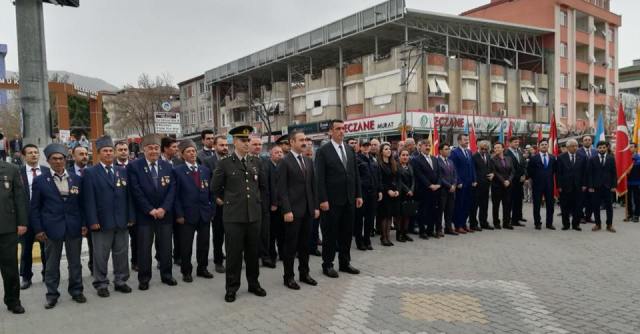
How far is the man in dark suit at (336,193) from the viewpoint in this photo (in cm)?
636

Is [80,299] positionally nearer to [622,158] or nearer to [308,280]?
[308,280]

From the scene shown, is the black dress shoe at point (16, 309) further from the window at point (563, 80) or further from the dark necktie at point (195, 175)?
the window at point (563, 80)

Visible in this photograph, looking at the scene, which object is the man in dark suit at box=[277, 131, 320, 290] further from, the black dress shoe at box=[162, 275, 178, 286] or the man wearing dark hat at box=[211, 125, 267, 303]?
the black dress shoe at box=[162, 275, 178, 286]

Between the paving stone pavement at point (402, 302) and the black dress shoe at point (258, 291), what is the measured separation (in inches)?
3.5

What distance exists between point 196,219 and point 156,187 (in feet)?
2.29

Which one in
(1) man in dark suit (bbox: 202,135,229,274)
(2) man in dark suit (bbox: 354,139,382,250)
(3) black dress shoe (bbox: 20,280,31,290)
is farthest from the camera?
(2) man in dark suit (bbox: 354,139,382,250)

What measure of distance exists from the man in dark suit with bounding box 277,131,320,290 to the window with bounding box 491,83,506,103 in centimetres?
3409

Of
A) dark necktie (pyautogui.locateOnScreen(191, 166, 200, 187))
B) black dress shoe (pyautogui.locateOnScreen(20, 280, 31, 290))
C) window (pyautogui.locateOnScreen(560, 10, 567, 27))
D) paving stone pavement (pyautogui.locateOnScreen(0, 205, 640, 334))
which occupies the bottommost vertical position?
paving stone pavement (pyautogui.locateOnScreen(0, 205, 640, 334))

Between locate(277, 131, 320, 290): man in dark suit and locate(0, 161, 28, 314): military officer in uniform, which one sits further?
locate(277, 131, 320, 290): man in dark suit

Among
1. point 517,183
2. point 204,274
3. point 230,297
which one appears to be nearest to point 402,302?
point 230,297

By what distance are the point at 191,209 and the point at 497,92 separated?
35.3 metres

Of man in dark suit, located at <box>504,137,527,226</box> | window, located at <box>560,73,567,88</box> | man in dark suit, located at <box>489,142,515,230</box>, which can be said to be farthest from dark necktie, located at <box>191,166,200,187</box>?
window, located at <box>560,73,567,88</box>

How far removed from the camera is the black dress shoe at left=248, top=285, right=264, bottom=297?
5.53 metres

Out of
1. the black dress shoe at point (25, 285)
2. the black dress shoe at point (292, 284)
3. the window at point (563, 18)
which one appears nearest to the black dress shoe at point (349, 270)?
the black dress shoe at point (292, 284)
